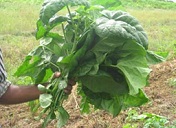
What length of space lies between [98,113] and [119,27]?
1.80 m

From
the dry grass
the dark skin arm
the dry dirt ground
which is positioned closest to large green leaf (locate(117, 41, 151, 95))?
the dark skin arm

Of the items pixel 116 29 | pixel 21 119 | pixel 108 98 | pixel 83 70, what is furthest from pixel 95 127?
pixel 116 29

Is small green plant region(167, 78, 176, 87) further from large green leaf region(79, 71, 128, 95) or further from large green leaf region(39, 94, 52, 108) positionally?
large green leaf region(39, 94, 52, 108)

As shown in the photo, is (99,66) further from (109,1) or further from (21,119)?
(21,119)

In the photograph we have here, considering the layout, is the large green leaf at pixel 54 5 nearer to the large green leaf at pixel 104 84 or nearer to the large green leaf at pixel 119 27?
the large green leaf at pixel 119 27

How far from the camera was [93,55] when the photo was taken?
138 centimetres

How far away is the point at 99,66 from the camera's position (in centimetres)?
137

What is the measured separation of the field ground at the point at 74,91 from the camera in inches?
113

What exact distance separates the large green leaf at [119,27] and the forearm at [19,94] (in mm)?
515

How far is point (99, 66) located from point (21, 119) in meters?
1.81

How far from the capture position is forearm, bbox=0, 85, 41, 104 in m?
1.61

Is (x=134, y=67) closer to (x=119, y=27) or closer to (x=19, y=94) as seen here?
(x=119, y=27)

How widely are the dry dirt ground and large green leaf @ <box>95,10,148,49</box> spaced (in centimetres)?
153

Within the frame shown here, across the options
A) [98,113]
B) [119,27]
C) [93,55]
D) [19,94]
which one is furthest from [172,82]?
[119,27]
